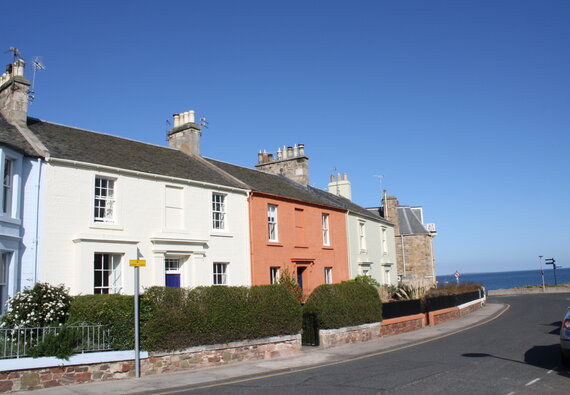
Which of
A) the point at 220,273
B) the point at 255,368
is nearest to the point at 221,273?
the point at 220,273

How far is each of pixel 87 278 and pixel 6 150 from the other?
4.62m

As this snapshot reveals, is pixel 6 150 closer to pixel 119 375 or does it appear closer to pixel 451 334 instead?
pixel 119 375

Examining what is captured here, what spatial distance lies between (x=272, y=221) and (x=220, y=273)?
14.2 ft

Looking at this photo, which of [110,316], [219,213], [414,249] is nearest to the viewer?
[110,316]

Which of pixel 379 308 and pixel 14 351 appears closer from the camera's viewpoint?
pixel 14 351

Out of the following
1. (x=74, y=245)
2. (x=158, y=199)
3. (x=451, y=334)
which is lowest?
(x=451, y=334)

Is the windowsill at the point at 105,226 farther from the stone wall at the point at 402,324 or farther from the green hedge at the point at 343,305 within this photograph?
the stone wall at the point at 402,324

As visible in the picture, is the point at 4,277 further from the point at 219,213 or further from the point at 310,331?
the point at 310,331

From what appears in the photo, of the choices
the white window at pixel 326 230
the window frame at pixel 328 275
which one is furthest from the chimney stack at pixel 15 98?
the window frame at pixel 328 275

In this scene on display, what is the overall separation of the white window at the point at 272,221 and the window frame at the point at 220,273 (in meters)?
3.38

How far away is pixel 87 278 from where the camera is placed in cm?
1631

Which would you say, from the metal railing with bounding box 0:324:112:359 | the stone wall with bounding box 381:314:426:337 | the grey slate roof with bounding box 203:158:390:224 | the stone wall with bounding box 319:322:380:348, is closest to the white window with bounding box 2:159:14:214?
the metal railing with bounding box 0:324:112:359

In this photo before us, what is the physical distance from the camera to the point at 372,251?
33844 millimetres

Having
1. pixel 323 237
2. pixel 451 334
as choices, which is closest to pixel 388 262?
pixel 323 237
